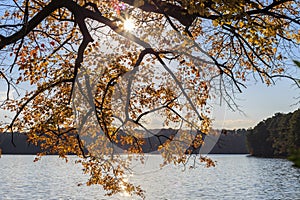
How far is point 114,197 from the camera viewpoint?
3972 cm

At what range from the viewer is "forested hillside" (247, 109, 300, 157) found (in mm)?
86438

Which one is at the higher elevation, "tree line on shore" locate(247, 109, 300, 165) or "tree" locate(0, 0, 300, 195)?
"tree line on shore" locate(247, 109, 300, 165)

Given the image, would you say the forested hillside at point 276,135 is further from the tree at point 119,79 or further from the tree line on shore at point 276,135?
the tree at point 119,79

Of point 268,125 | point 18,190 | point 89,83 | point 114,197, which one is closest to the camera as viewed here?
point 89,83

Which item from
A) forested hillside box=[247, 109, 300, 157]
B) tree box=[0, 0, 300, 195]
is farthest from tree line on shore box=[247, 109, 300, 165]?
tree box=[0, 0, 300, 195]

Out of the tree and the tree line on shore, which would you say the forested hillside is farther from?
the tree

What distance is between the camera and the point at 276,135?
109 meters

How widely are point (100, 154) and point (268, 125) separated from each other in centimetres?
10625

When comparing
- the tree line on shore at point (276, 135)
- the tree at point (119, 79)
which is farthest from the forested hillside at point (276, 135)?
the tree at point (119, 79)

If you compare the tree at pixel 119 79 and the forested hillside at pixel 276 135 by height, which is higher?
the forested hillside at pixel 276 135

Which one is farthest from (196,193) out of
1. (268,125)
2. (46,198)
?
(268,125)

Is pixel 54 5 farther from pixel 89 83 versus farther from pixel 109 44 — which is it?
pixel 109 44

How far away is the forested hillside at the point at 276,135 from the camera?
86.4 m

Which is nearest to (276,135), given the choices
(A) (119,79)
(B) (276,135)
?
(B) (276,135)
